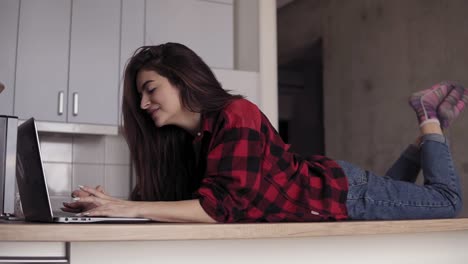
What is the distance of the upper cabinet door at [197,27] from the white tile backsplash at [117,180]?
795 millimetres

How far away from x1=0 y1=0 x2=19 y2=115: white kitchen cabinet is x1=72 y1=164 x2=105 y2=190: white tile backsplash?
23.4 inches

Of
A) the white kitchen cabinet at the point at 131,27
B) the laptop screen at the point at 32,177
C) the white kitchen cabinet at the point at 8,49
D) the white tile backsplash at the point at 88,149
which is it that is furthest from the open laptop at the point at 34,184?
the white tile backsplash at the point at 88,149

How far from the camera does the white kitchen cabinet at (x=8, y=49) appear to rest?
307 centimetres

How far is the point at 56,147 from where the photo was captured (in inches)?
137

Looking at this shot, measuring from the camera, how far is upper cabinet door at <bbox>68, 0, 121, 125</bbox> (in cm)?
324

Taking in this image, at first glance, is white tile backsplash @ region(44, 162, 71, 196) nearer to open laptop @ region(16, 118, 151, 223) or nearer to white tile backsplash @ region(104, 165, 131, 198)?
white tile backsplash @ region(104, 165, 131, 198)

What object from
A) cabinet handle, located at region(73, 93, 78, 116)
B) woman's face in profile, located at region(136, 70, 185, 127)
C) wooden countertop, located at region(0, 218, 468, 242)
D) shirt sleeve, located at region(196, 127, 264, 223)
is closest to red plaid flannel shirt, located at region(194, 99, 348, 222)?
shirt sleeve, located at region(196, 127, 264, 223)

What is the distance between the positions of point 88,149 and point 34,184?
242cm

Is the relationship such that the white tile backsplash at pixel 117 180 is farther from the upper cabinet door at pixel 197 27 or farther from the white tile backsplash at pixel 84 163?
the upper cabinet door at pixel 197 27

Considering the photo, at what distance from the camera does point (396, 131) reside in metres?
4.89

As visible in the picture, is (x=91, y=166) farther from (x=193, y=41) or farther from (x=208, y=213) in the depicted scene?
(x=208, y=213)

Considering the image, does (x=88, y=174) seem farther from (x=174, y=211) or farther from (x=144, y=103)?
(x=174, y=211)

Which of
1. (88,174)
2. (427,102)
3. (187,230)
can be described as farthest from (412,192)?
(88,174)

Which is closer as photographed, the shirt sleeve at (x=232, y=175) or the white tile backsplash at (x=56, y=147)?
the shirt sleeve at (x=232, y=175)
